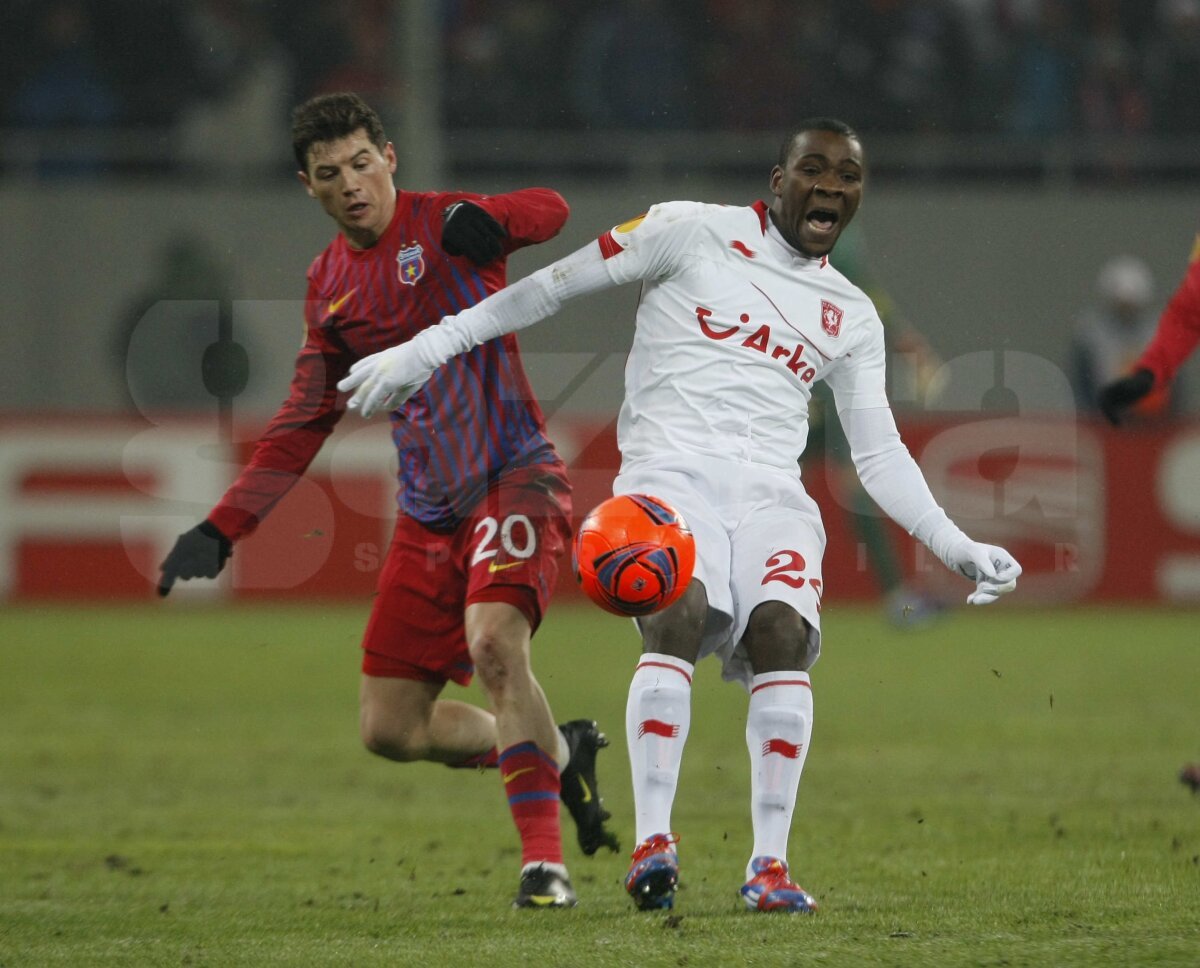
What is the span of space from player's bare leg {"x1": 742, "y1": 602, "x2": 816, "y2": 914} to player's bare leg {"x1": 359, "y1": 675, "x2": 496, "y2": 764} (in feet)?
3.73

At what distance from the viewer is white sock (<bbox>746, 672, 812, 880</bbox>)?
186 inches

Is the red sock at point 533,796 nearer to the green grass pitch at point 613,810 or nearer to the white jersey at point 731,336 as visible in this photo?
the green grass pitch at point 613,810

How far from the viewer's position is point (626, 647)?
11875 mm

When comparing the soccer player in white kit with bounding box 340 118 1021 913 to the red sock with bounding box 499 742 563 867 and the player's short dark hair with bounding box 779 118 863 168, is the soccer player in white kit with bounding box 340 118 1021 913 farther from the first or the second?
the red sock with bounding box 499 742 563 867

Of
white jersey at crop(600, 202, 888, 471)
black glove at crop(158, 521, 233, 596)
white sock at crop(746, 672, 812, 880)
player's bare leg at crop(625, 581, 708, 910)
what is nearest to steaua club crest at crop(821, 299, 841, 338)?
white jersey at crop(600, 202, 888, 471)

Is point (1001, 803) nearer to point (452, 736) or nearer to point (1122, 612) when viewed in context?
point (452, 736)

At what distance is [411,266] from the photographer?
5.41 m

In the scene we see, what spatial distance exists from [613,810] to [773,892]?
2.27 metres

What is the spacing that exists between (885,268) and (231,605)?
18.7ft

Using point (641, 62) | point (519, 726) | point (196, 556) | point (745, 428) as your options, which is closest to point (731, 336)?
point (745, 428)

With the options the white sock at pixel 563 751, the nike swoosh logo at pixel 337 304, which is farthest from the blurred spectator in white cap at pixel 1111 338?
the nike swoosh logo at pixel 337 304

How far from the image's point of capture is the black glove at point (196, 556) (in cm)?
543

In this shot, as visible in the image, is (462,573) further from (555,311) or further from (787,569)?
(787,569)

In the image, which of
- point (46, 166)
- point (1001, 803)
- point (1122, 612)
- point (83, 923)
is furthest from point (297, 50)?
point (83, 923)
